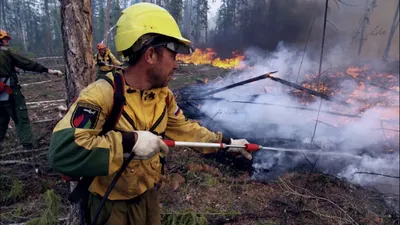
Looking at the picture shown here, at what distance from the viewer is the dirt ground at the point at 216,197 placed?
375 cm

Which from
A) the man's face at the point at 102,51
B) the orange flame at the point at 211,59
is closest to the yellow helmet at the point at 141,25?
the man's face at the point at 102,51

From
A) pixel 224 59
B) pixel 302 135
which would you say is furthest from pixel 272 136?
pixel 224 59

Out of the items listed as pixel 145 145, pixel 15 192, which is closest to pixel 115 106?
pixel 145 145

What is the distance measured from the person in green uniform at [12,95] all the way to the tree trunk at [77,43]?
2964 mm

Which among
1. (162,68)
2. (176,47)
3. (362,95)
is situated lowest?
(362,95)

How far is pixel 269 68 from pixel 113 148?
1746 centimetres

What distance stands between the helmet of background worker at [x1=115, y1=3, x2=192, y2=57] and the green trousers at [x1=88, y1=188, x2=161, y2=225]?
116cm

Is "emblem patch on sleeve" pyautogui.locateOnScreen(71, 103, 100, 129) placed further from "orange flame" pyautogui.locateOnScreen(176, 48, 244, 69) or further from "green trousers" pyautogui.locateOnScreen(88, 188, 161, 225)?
"orange flame" pyautogui.locateOnScreen(176, 48, 244, 69)

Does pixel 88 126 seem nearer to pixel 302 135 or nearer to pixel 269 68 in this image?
pixel 302 135

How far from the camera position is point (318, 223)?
3.75 m

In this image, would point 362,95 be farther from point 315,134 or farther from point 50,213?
point 50,213

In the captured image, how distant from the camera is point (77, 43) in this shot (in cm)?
279

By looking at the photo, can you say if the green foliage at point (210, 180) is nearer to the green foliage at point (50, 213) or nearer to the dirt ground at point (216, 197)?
the dirt ground at point (216, 197)

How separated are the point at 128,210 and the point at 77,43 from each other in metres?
1.73
